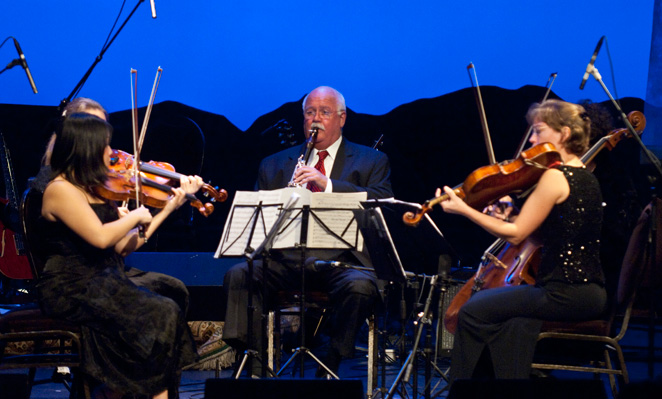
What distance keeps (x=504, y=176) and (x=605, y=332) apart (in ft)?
2.32

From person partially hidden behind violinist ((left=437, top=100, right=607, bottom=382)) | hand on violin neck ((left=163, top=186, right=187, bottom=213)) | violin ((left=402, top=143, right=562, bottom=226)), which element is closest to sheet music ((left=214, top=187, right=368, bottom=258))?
hand on violin neck ((left=163, top=186, right=187, bottom=213))

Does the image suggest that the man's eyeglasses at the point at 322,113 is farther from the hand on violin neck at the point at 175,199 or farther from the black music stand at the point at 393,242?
the hand on violin neck at the point at 175,199

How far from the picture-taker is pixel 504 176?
9.28 feet

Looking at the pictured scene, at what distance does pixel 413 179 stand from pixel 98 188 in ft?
10.6

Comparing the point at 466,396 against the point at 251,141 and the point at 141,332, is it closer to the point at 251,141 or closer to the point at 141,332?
the point at 141,332

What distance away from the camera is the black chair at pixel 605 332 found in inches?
105

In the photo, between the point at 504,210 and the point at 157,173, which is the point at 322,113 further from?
the point at 504,210

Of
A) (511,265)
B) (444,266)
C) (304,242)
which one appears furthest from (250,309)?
(511,265)

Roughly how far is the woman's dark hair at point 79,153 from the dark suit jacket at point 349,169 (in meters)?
1.45

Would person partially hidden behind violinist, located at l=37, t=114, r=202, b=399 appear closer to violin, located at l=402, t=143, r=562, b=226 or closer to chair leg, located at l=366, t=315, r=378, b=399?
chair leg, located at l=366, t=315, r=378, b=399

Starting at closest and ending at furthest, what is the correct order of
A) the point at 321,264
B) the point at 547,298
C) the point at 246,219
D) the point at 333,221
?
the point at 547,298
the point at 246,219
the point at 333,221
the point at 321,264

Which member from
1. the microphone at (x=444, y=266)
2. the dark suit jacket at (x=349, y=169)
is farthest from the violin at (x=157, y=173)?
the microphone at (x=444, y=266)

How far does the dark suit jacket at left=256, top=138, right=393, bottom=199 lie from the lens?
13.6 feet

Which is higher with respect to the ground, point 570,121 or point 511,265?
point 570,121
